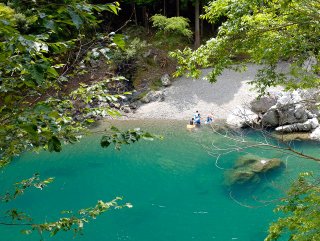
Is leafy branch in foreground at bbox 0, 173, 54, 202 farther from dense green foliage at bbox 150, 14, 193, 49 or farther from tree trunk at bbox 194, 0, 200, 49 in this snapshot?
tree trunk at bbox 194, 0, 200, 49

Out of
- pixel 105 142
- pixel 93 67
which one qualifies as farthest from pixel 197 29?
pixel 105 142

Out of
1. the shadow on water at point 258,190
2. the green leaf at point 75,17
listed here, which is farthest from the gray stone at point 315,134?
the green leaf at point 75,17

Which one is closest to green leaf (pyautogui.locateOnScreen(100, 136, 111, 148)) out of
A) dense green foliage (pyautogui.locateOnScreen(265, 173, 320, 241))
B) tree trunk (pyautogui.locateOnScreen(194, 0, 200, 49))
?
dense green foliage (pyautogui.locateOnScreen(265, 173, 320, 241))

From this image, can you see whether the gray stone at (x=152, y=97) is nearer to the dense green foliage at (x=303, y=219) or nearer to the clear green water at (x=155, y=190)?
the clear green water at (x=155, y=190)

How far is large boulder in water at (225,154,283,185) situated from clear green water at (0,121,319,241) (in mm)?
396

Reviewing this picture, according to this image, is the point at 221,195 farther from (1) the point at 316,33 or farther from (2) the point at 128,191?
(1) the point at 316,33

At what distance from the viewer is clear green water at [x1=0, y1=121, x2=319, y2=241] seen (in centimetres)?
1023

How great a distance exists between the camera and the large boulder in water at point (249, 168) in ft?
44.0

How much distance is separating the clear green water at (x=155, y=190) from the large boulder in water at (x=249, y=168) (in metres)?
0.40

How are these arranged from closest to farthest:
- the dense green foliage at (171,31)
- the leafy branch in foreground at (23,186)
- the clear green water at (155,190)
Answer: the leafy branch in foreground at (23,186) → the clear green water at (155,190) → the dense green foliage at (171,31)

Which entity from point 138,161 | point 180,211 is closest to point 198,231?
point 180,211

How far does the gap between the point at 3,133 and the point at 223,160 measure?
45.1ft

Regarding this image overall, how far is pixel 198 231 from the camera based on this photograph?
33.4 ft

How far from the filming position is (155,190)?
13.2 meters
